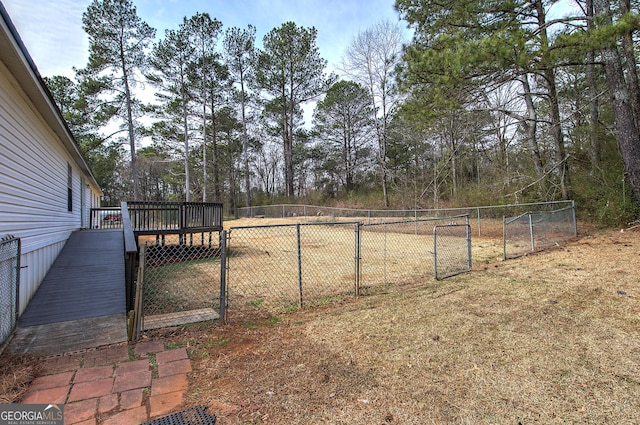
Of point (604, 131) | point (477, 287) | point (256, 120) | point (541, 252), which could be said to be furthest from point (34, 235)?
point (256, 120)

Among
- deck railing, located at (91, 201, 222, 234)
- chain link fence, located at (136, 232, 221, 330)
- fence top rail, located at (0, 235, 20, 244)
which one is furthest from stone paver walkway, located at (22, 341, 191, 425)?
deck railing, located at (91, 201, 222, 234)

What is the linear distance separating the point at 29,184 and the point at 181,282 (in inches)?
111

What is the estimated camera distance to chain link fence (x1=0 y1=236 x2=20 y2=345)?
2834 mm

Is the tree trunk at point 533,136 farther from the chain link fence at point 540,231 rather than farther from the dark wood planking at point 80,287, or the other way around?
the dark wood planking at point 80,287

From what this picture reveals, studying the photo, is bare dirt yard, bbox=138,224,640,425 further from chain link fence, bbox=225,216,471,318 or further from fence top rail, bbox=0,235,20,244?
fence top rail, bbox=0,235,20,244

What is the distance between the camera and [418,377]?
2289 millimetres

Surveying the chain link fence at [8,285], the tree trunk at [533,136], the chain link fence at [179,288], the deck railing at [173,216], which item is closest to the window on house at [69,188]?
the deck railing at [173,216]

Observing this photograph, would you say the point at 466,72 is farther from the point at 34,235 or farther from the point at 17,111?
the point at 34,235

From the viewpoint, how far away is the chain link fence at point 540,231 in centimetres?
766

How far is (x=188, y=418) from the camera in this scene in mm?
1840

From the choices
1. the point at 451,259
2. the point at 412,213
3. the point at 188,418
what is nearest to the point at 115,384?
the point at 188,418

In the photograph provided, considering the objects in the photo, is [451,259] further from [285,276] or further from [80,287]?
[80,287]

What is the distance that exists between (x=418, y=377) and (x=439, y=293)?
2399 mm

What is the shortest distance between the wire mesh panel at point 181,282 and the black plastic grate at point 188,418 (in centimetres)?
202
